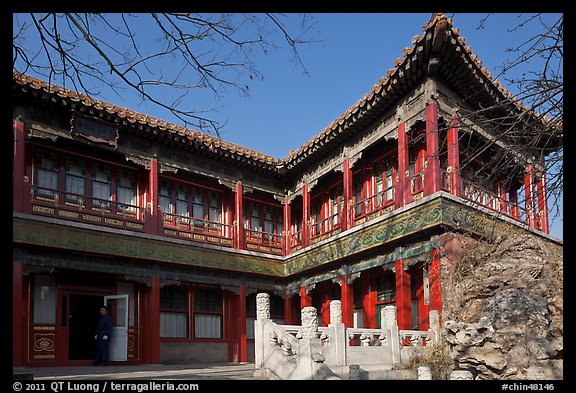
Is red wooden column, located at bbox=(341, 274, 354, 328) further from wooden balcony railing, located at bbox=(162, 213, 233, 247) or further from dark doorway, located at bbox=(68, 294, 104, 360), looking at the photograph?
dark doorway, located at bbox=(68, 294, 104, 360)

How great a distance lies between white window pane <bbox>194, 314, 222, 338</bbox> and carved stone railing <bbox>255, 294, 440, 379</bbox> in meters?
6.17

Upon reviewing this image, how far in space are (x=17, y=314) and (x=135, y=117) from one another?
5.37 m

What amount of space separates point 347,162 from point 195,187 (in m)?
4.62

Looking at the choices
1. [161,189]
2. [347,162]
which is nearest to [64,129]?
[161,189]

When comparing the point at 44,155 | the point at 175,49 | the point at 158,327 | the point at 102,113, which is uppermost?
the point at 102,113

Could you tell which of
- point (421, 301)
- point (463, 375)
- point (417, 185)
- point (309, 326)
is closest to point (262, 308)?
point (309, 326)

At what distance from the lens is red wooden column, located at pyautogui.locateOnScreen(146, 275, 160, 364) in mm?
14125

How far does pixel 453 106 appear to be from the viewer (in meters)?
12.8

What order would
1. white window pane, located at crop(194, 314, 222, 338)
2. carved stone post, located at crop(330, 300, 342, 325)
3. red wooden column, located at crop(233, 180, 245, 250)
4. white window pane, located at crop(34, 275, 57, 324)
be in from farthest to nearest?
1. red wooden column, located at crop(233, 180, 245, 250)
2. white window pane, located at crop(194, 314, 222, 338)
3. white window pane, located at crop(34, 275, 57, 324)
4. carved stone post, located at crop(330, 300, 342, 325)

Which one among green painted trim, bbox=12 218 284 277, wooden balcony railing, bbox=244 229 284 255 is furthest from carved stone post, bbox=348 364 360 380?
wooden balcony railing, bbox=244 229 284 255

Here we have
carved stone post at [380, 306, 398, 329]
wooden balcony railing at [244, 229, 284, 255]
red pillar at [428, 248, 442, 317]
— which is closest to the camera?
carved stone post at [380, 306, 398, 329]

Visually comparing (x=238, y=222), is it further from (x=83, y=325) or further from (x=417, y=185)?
(x=417, y=185)

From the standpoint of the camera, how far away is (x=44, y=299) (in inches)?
525
